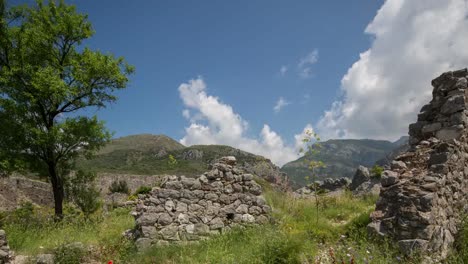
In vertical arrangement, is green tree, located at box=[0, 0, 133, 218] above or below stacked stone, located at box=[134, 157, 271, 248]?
above

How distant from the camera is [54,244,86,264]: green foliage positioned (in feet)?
25.1

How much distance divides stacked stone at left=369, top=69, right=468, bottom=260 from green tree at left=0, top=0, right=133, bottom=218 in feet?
39.6

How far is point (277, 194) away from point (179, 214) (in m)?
4.28

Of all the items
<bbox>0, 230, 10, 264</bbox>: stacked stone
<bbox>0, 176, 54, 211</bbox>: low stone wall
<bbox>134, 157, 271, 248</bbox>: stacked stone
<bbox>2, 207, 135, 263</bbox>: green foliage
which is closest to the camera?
<bbox>0, 230, 10, 264</bbox>: stacked stone

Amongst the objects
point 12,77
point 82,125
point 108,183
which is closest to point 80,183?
point 82,125

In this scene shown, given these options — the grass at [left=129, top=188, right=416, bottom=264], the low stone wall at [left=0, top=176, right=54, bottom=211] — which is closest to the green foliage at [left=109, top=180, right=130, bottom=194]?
the low stone wall at [left=0, top=176, right=54, bottom=211]

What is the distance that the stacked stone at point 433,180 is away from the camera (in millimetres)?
6438

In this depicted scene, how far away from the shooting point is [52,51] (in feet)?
47.9

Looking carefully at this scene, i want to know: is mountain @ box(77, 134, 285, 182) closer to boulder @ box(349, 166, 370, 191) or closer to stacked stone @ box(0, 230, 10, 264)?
boulder @ box(349, 166, 370, 191)

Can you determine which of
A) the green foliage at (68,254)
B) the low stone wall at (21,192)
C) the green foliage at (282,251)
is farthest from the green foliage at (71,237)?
the low stone wall at (21,192)

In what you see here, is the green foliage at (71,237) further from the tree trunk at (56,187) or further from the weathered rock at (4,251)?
the tree trunk at (56,187)

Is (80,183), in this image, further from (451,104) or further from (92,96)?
(451,104)

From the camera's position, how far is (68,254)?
7766mm

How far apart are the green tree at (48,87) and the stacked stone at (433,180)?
1208 centimetres
